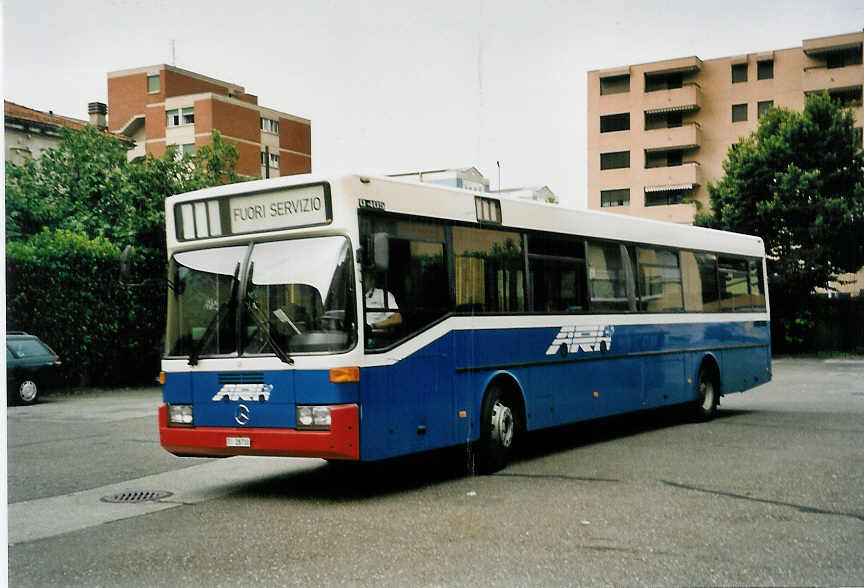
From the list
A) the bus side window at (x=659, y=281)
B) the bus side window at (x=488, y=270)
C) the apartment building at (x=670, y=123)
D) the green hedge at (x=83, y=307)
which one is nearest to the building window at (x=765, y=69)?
the apartment building at (x=670, y=123)

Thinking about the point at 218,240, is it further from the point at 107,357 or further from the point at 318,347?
the point at 107,357

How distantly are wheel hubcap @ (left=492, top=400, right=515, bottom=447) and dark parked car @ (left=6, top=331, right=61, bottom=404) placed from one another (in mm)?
14361

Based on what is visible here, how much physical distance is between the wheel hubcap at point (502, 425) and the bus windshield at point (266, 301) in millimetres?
2392

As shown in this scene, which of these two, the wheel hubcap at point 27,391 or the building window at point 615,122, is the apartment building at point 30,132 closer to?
the wheel hubcap at point 27,391

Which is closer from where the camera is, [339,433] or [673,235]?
[339,433]

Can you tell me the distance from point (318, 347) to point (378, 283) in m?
0.81

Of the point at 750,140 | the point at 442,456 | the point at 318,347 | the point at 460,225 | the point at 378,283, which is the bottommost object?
the point at 442,456

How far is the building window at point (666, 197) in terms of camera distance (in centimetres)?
6531

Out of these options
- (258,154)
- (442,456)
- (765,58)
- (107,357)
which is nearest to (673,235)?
(442,456)

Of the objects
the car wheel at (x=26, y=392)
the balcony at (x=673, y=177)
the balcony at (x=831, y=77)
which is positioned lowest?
the car wheel at (x=26, y=392)

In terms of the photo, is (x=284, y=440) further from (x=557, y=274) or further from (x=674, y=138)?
(x=674, y=138)

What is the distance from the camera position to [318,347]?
28.2ft

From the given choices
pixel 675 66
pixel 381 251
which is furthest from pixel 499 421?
pixel 675 66

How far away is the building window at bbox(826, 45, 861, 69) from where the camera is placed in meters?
52.5
